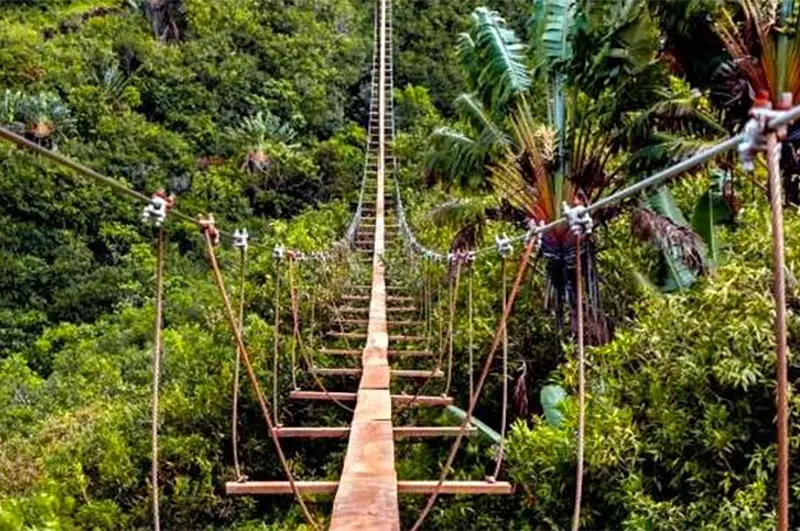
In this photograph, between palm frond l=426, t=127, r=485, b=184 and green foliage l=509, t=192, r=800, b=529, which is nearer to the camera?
green foliage l=509, t=192, r=800, b=529

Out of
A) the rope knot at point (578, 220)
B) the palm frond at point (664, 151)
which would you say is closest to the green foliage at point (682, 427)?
the palm frond at point (664, 151)

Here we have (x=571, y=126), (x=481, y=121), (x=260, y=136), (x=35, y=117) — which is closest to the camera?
(x=571, y=126)

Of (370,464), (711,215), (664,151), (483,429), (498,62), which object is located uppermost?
(498,62)

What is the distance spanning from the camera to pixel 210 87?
584 inches

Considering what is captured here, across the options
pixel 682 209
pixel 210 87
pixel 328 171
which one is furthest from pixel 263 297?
pixel 210 87

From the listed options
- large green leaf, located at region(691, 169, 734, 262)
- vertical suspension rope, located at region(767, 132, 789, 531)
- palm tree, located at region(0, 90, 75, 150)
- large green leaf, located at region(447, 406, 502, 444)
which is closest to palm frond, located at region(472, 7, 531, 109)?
large green leaf, located at region(691, 169, 734, 262)

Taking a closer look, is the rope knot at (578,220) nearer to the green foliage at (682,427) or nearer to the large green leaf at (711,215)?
the green foliage at (682,427)

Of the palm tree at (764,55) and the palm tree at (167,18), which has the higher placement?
the palm tree at (167,18)

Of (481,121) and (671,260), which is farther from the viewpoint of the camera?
(481,121)

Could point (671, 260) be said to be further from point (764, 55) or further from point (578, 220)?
point (578, 220)

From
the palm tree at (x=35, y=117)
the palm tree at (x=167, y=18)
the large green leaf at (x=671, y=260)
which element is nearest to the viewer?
the large green leaf at (x=671, y=260)

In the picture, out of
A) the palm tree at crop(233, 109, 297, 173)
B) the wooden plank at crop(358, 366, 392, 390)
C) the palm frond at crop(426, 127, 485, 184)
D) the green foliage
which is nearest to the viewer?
the green foliage

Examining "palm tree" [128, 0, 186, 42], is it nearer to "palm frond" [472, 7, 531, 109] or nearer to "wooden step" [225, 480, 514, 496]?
"palm frond" [472, 7, 531, 109]

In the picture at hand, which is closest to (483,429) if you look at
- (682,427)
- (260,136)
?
(682,427)
